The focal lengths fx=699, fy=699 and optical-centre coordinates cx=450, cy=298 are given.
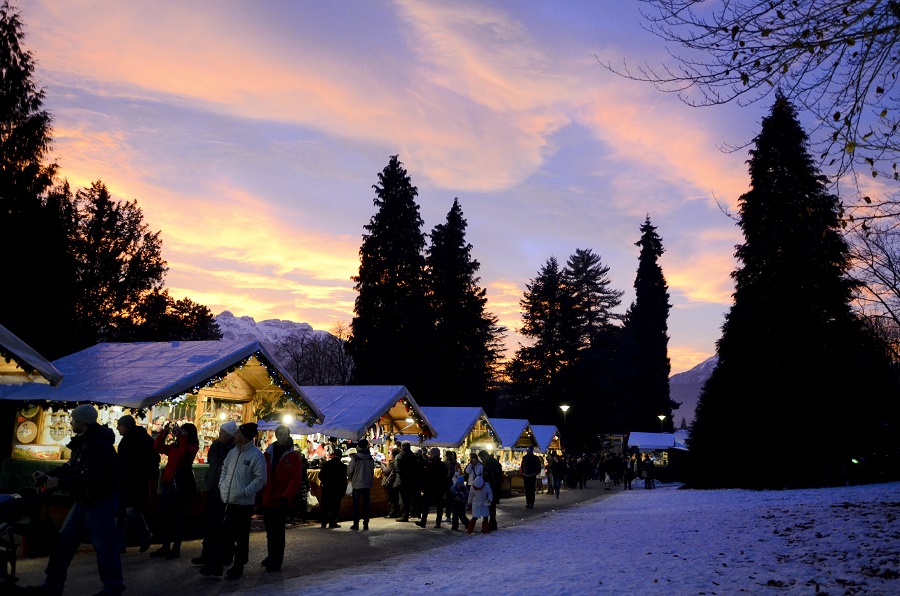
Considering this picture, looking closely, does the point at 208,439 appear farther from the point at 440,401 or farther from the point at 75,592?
the point at 440,401

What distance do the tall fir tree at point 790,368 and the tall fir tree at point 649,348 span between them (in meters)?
38.0

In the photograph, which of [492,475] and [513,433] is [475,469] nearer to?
[492,475]

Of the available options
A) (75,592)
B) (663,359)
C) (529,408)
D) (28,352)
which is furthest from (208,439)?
(663,359)

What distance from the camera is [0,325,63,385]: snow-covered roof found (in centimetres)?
1109

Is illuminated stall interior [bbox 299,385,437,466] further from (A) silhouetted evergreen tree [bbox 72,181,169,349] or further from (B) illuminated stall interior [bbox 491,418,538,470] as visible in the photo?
(A) silhouetted evergreen tree [bbox 72,181,169,349]

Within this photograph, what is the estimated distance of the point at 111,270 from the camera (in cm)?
4309

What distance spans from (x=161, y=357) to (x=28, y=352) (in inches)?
152

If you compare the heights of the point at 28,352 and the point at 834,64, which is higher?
the point at 834,64

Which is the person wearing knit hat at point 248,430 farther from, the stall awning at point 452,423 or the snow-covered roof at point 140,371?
the stall awning at point 452,423

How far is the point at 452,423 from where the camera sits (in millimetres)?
30250

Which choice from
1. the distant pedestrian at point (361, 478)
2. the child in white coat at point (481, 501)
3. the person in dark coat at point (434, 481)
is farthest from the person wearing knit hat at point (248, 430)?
the person in dark coat at point (434, 481)

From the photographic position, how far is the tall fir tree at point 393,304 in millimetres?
49844

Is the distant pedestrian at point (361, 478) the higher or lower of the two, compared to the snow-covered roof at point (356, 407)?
lower

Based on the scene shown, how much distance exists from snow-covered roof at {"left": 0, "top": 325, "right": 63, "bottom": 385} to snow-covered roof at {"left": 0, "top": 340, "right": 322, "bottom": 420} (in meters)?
1.36
